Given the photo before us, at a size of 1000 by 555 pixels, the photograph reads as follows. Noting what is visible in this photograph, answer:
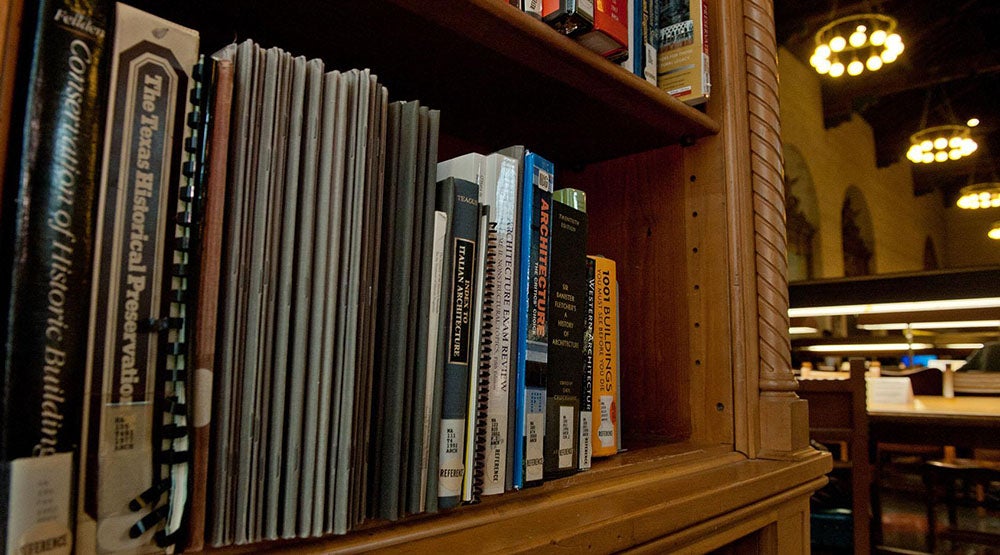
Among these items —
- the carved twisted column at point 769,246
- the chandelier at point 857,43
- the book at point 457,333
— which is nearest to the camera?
the book at point 457,333

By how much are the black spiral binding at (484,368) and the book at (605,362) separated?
28 cm

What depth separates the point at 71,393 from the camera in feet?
1.24

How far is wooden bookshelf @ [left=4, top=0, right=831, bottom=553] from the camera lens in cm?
72

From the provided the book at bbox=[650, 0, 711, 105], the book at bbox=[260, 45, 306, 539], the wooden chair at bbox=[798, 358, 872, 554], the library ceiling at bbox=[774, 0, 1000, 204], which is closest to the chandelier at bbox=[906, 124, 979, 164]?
the library ceiling at bbox=[774, 0, 1000, 204]

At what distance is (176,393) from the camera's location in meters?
0.42

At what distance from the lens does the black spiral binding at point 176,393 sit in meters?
0.41

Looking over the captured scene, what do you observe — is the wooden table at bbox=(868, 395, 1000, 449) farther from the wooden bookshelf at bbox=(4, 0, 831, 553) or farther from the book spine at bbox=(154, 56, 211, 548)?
the book spine at bbox=(154, 56, 211, 548)

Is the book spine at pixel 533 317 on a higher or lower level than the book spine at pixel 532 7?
lower

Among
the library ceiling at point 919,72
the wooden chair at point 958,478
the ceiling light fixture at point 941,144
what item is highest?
the library ceiling at point 919,72

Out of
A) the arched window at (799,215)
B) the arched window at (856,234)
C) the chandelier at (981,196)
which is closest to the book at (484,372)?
the arched window at (799,215)

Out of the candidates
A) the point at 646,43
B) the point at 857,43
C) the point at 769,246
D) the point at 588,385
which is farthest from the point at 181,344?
the point at 857,43

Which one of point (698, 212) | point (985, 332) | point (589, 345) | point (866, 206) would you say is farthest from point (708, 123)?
point (866, 206)

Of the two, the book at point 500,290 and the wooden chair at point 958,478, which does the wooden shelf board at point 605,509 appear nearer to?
the book at point 500,290

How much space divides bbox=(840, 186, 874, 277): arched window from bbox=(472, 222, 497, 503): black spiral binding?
9818mm
